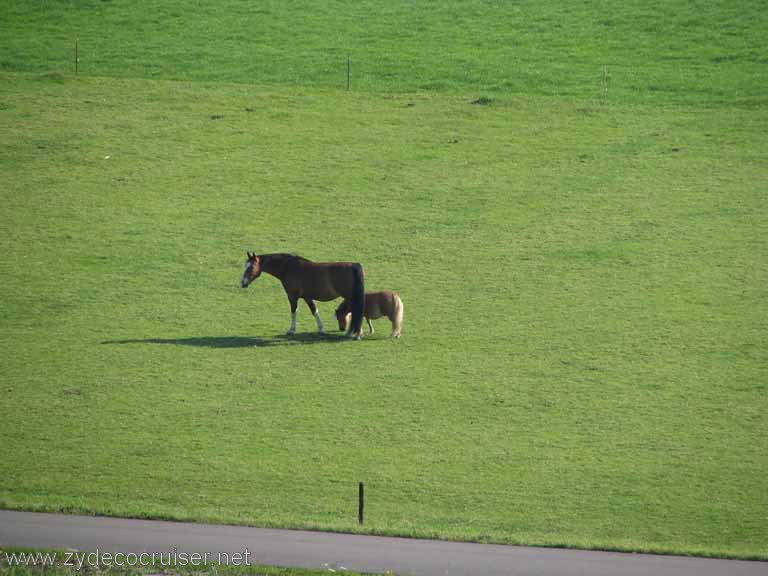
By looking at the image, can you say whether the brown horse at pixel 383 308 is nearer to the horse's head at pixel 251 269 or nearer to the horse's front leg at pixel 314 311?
the horse's front leg at pixel 314 311

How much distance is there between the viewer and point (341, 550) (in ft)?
51.6

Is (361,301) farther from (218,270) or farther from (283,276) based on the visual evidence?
(218,270)

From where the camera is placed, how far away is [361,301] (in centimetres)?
2527

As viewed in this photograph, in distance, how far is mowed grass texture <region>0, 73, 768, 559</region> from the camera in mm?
18625

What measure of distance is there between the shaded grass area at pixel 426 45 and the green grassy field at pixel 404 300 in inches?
15.7

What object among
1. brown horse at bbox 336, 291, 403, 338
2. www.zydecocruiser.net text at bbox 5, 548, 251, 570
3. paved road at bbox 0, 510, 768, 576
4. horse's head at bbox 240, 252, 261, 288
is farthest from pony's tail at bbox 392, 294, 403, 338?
www.zydecocruiser.net text at bbox 5, 548, 251, 570

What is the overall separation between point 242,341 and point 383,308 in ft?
11.0

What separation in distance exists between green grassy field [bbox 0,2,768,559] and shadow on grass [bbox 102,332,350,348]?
0.08 m

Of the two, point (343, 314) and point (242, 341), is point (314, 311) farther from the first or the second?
point (242, 341)

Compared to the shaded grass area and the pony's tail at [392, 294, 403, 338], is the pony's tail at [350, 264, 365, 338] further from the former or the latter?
the shaded grass area

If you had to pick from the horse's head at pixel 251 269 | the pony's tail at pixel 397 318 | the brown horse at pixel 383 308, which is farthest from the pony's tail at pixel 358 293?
the horse's head at pixel 251 269

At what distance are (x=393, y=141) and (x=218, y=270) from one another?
1252cm

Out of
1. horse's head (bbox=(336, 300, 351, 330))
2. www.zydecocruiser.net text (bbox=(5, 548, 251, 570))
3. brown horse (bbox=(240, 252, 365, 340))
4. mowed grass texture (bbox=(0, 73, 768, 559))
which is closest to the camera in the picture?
www.zydecocruiser.net text (bbox=(5, 548, 251, 570))

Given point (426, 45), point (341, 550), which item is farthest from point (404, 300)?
point (426, 45)
